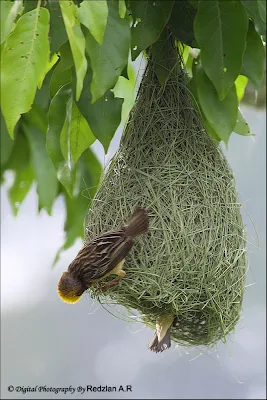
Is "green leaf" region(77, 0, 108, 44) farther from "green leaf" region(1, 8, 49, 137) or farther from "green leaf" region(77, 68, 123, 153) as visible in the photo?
"green leaf" region(77, 68, 123, 153)

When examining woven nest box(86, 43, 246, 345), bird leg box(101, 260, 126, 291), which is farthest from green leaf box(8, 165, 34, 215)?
bird leg box(101, 260, 126, 291)

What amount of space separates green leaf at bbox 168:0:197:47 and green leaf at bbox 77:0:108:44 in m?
0.41

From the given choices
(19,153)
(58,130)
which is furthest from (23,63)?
(19,153)

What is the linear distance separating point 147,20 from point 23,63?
0.35m

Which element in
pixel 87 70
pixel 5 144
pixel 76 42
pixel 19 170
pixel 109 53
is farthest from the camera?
pixel 19 170

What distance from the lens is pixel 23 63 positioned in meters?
0.91

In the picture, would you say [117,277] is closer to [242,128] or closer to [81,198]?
[81,198]

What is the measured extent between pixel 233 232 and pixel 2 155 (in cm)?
46

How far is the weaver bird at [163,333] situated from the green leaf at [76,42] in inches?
22.8

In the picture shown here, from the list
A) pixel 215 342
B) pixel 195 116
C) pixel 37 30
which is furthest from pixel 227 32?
pixel 215 342

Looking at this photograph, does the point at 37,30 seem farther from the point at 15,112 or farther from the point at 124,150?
the point at 124,150

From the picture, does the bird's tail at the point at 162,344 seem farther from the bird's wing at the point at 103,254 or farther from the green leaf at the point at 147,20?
the green leaf at the point at 147,20

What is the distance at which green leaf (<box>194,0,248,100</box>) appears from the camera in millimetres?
1146

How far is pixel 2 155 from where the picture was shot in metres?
1.25
